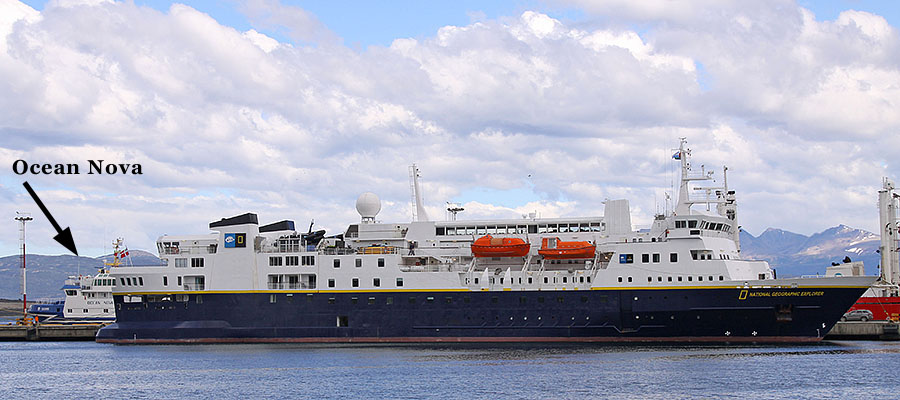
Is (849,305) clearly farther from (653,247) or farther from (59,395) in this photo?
(59,395)

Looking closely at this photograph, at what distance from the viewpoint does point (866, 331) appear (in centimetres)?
4725

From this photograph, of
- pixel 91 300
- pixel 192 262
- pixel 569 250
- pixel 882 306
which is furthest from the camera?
pixel 91 300

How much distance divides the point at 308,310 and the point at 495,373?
13.7 m

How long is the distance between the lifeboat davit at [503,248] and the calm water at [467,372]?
14.5ft

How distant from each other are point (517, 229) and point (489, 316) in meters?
4.91

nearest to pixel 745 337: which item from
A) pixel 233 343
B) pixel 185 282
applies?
pixel 233 343

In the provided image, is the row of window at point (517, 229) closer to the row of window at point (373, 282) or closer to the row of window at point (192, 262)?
the row of window at point (373, 282)

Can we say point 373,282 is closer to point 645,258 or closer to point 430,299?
point 430,299

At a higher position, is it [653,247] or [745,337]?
[653,247]

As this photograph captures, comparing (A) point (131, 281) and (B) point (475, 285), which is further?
(A) point (131, 281)

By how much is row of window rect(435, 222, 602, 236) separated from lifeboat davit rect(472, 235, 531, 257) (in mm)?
1779

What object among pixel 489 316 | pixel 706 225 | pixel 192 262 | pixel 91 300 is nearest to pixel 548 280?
pixel 489 316

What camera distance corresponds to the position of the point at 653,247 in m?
42.8

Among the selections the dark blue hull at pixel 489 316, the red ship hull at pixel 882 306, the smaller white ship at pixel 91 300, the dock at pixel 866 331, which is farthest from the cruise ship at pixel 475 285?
the smaller white ship at pixel 91 300
